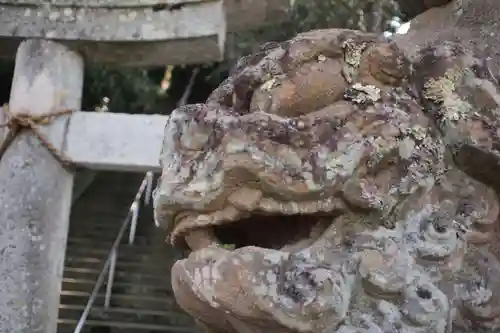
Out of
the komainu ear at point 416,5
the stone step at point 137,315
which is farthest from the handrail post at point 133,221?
the komainu ear at point 416,5

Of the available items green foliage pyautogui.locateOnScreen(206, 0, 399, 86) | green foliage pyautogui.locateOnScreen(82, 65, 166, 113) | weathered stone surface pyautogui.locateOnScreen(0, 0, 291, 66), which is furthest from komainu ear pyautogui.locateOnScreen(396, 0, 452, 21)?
green foliage pyautogui.locateOnScreen(82, 65, 166, 113)

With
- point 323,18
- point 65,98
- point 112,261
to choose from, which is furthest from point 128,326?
point 323,18

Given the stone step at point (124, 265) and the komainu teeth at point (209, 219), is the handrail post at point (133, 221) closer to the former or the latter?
the stone step at point (124, 265)

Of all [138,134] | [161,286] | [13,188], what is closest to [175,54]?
[138,134]

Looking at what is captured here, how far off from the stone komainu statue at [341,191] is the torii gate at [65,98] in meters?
1.65

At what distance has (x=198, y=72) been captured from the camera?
4508 mm

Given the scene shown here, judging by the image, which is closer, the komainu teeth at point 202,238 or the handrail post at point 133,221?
the komainu teeth at point 202,238

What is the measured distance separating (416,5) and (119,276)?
9.04 feet

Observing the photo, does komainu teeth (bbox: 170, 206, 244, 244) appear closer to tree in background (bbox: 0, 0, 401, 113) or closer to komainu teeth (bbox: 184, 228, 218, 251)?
komainu teeth (bbox: 184, 228, 218, 251)

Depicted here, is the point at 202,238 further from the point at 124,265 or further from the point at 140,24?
the point at 124,265

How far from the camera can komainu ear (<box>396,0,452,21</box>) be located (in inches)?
37.2

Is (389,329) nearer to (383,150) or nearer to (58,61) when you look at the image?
(383,150)

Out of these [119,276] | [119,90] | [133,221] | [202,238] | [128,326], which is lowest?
[128,326]

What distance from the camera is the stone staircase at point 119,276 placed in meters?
3.25
